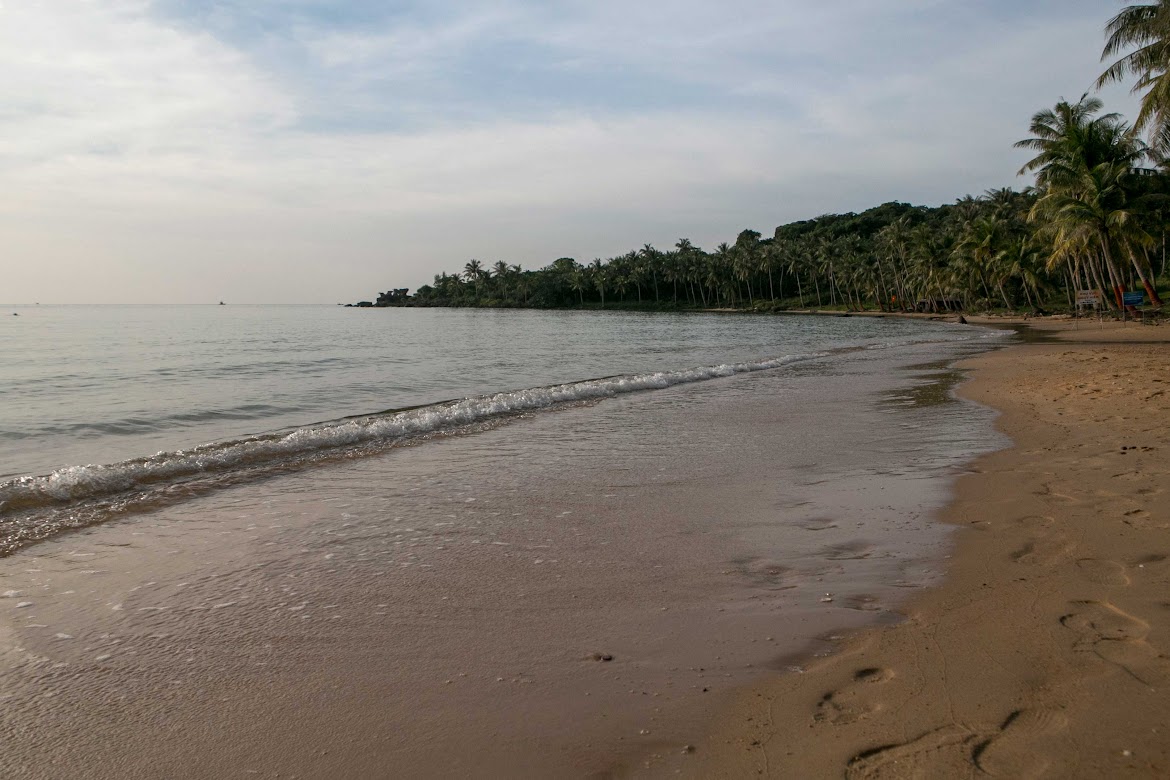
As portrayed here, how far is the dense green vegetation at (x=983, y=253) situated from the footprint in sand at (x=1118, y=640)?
81.7 ft

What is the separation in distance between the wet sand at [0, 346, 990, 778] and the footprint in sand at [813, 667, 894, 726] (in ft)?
1.28

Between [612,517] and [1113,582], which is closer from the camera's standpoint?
[1113,582]

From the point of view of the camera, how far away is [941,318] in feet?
224

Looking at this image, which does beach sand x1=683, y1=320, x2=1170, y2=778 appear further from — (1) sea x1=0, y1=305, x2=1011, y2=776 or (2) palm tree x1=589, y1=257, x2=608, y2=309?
(2) palm tree x1=589, y1=257, x2=608, y2=309

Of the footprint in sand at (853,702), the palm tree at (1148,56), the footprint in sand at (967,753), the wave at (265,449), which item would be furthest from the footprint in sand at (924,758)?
the palm tree at (1148,56)

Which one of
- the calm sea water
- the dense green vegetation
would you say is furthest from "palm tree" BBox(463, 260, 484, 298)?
the calm sea water

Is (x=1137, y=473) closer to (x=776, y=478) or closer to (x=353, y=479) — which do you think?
(x=776, y=478)

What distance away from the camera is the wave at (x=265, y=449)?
813 cm

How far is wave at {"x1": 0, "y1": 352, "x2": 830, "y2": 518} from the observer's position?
26.7ft

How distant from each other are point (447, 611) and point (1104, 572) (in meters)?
4.04

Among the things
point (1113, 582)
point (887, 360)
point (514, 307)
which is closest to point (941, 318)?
point (887, 360)

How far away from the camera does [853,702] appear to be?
3.23 meters

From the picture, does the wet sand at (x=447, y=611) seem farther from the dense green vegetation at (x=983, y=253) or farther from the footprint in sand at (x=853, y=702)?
the dense green vegetation at (x=983, y=253)

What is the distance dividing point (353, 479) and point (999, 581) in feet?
22.5
